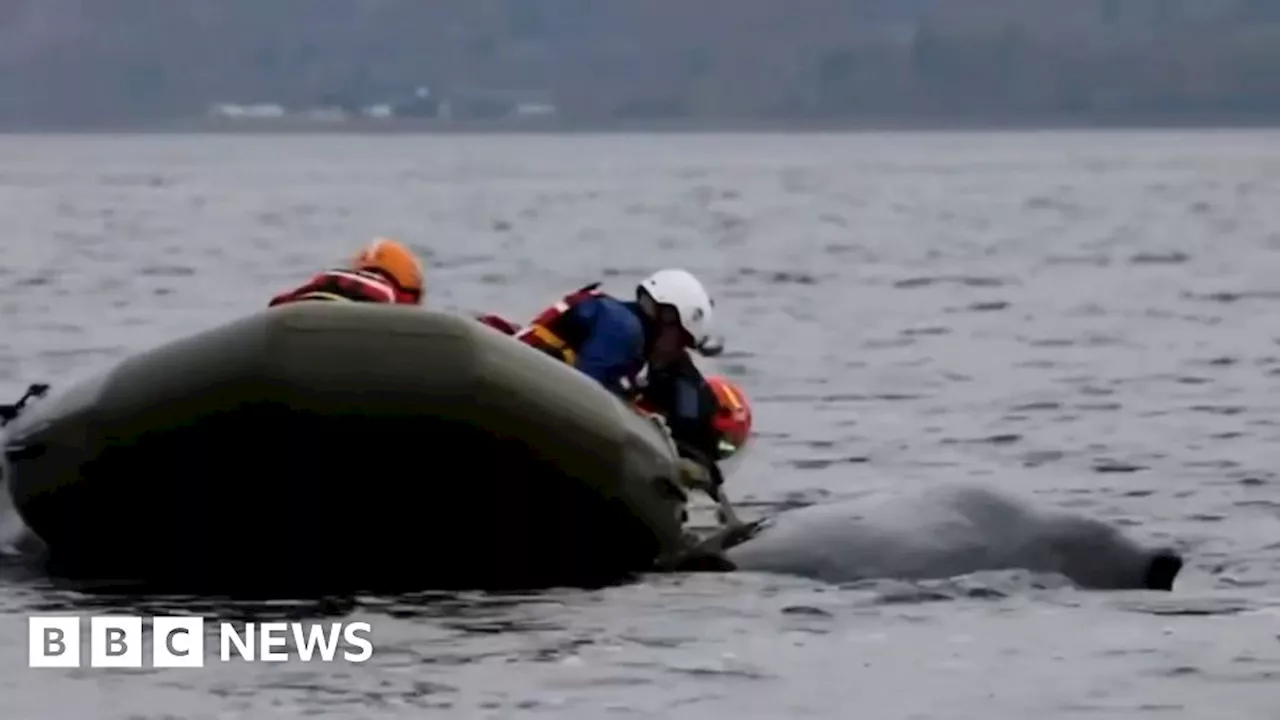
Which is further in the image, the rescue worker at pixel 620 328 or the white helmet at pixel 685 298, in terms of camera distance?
the white helmet at pixel 685 298

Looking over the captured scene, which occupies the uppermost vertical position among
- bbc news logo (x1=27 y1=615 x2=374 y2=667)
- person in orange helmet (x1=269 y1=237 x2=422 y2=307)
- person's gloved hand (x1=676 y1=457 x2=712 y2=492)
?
person in orange helmet (x1=269 y1=237 x2=422 y2=307)

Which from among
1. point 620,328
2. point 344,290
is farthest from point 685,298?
point 344,290

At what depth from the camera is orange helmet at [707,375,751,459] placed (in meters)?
19.0

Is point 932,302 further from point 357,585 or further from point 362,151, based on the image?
point 362,151

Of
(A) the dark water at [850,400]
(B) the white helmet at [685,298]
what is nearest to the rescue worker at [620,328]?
(B) the white helmet at [685,298]

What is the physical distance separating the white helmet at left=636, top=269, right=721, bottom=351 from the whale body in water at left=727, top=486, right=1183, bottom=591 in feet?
4.62

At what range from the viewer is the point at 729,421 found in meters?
19.1

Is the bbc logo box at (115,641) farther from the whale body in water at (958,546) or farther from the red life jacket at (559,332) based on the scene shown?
the whale body in water at (958,546)

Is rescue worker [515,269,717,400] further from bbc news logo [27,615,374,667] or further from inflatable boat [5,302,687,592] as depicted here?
bbc news logo [27,615,374,667]

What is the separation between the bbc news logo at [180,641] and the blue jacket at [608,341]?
276 centimetres

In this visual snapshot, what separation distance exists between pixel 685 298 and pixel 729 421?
990mm

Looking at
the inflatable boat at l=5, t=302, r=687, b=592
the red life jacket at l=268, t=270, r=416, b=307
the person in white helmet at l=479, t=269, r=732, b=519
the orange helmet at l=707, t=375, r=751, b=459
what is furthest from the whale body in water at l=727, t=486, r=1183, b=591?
the red life jacket at l=268, t=270, r=416, b=307

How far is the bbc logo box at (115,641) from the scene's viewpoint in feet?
48.3

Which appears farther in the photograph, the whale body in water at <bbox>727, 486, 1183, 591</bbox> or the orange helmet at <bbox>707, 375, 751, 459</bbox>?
the orange helmet at <bbox>707, 375, 751, 459</bbox>
